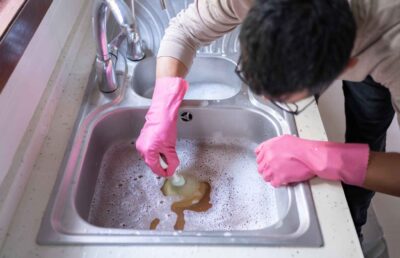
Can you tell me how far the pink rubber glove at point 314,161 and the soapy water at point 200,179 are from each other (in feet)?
0.34

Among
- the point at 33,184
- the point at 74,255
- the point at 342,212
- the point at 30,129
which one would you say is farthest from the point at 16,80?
the point at 342,212

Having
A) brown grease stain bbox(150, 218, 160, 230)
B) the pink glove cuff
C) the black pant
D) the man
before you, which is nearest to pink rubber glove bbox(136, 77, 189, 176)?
the man

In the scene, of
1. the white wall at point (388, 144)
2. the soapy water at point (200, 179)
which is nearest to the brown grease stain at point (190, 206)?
the soapy water at point (200, 179)

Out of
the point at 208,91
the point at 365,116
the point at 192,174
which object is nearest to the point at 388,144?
the point at 365,116

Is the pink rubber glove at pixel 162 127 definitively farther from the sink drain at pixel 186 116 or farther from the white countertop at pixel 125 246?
the white countertop at pixel 125 246

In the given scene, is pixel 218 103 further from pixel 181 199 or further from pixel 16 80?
pixel 16 80

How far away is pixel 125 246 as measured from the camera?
26.0 inches

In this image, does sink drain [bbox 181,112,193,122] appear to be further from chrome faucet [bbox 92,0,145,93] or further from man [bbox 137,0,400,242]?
chrome faucet [bbox 92,0,145,93]

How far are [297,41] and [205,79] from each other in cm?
72

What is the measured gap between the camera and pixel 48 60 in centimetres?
89

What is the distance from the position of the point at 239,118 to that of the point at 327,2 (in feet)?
1.69

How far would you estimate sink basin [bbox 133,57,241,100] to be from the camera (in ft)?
3.60

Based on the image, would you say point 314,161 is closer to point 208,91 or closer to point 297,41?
point 297,41

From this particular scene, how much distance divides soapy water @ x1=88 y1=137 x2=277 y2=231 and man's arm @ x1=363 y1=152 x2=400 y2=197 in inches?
8.9
